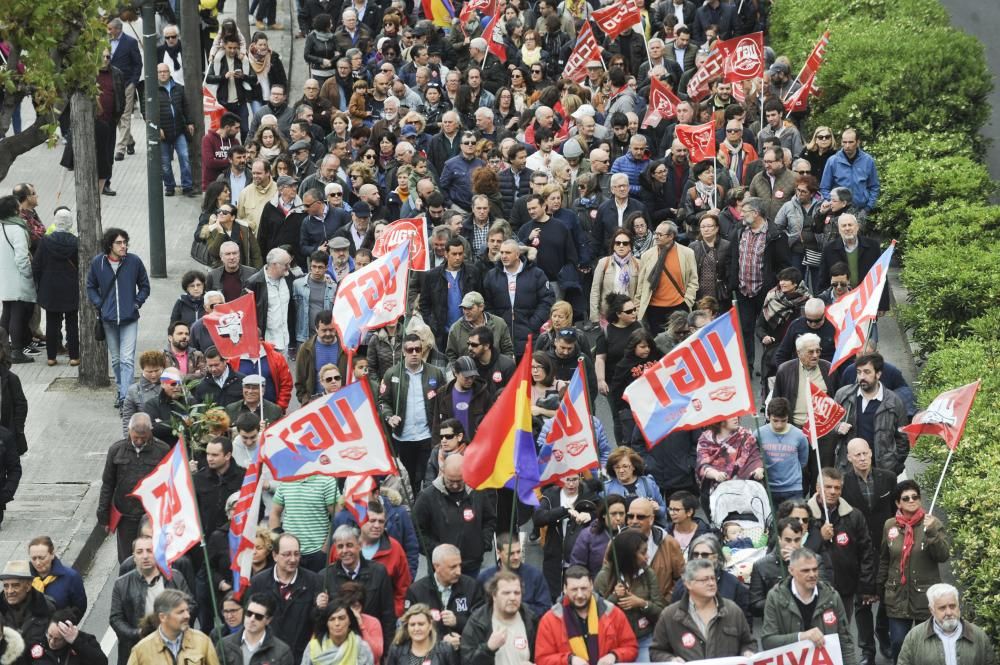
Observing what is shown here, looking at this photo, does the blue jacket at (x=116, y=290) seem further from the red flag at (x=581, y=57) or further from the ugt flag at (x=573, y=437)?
the red flag at (x=581, y=57)

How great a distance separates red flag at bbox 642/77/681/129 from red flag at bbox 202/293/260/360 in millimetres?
7532

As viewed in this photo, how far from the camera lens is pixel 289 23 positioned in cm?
3512

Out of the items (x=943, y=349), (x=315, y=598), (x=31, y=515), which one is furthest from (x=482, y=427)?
(x=943, y=349)

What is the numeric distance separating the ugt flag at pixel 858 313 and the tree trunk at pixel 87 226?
25.3ft

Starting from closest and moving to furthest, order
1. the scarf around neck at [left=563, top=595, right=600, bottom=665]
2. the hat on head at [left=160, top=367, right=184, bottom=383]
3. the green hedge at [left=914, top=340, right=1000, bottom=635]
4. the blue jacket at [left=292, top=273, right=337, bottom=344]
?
the scarf around neck at [left=563, top=595, right=600, bottom=665] < the green hedge at [left=914, top=340, right=1000, bottom=635] < the hat on head at [left=160, top=367, right=184, bottom=383] < the blue jacket at [left=292, top=273, right=337, bottom=344]

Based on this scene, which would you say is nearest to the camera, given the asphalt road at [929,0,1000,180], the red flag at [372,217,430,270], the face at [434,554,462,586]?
the face at [434,554,462,586]

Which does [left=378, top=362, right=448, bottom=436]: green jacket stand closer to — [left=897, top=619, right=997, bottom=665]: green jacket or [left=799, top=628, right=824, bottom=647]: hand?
[left=799, top=628, right=824, bottom=647]: hand

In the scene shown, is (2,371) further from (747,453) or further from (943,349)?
(943,349)

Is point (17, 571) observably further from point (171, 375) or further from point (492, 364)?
point (492, 364)

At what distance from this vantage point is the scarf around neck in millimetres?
13836

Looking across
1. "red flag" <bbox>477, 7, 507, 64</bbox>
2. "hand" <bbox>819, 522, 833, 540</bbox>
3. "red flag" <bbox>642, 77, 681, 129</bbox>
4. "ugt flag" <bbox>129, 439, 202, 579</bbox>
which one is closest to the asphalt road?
"red flag" <bbox>642, 77, 681, 129</bbox>

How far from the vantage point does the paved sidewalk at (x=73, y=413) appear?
18.6 meters

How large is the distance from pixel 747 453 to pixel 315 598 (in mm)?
3780

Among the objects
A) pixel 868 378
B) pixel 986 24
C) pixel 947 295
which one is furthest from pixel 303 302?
pixel 986 24
